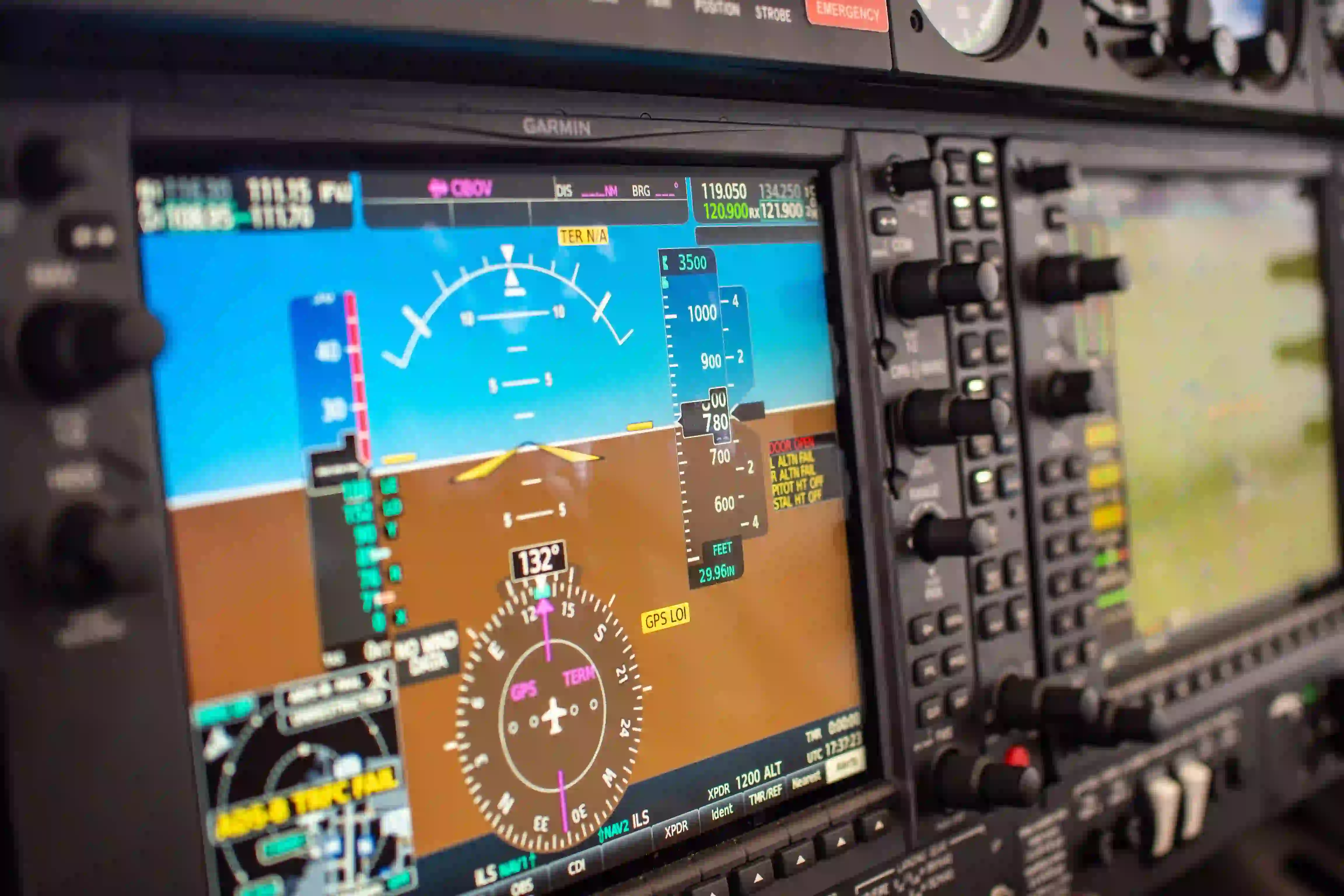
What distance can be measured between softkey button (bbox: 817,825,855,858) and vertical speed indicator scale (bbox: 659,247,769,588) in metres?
0.30

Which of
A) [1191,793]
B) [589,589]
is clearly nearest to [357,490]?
[589,589]

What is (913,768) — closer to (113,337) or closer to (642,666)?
(642,666)

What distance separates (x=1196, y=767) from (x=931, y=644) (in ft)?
1.96

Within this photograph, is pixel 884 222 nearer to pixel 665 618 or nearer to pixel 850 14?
pixel 850 14

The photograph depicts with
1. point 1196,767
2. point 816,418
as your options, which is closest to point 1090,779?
point 1196,767

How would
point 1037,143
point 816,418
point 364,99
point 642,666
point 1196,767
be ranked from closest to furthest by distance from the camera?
point 364,99 → point 642,666 → point 816,418 → point 1037,143 → point 1196,767

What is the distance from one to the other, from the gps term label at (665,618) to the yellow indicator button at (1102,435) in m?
0.72

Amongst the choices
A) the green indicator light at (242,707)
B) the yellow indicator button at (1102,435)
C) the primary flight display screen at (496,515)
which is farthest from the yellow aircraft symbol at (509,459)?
the yellow indicator button at (1102,435)

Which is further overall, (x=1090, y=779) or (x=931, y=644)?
(x=1090, y=779)

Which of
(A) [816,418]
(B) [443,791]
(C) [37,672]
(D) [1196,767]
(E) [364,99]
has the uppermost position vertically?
(E) [364,99]

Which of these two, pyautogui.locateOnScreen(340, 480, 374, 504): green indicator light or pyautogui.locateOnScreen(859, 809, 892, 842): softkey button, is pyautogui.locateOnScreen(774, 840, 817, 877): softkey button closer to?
pyautogui.locateOnScreen(859, 809, 892, 842): softkey button

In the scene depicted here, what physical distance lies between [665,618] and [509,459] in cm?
25

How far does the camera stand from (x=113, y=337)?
30.5 inches

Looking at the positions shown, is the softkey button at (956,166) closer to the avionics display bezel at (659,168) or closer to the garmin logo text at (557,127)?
the avionics display bezel at (659,168)
